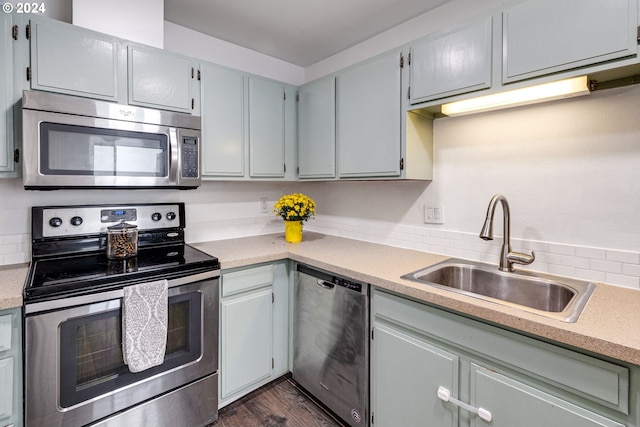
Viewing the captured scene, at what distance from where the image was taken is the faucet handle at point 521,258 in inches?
57.6

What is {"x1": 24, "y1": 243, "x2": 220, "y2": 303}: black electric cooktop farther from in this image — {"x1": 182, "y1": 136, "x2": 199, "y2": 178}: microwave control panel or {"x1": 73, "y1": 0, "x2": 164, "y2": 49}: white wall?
{"x1": 73, "y1": 0, "x2": 164, "y2": 49}: white wall

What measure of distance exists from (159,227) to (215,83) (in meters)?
0.98

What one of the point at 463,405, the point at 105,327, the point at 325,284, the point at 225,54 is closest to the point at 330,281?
the point at 325,284

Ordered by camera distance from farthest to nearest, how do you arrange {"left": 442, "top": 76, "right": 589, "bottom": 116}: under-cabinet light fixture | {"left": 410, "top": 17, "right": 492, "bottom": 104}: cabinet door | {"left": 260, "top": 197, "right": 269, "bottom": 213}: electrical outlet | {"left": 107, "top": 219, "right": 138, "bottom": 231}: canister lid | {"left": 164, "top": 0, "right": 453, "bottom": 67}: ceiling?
{"left": 260, "top": 197, "right": 269, "bottom": 213}: electrical outlet
{"left": 164, "top": 0, "right": 453, "bottom": 67}: ceiling
{"left": 107, "top": 219, "right": 138, "bottom": 231}: canister lid
{"left": 410, "top": 17, "right": 492, "bottom": 104}: cabinet door
{"left": 442, "top": 76, "right": 589, "bottom": 116}: under-cabinet light fixture

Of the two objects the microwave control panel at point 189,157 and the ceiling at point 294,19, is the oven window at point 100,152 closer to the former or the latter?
the microwave control panel at point 189,157

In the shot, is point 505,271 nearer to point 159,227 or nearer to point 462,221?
point 462,221

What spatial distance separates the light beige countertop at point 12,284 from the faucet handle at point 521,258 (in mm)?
2069

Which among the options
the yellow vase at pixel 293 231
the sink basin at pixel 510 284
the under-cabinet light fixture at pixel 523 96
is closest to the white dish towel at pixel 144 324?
the yellow vase at pixel 293 231

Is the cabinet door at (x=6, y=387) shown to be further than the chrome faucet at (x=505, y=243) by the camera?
No

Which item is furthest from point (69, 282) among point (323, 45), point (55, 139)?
point (323, 45)

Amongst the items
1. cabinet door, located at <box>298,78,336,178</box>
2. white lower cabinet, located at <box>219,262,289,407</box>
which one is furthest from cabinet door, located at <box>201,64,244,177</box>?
white lower cabinet, located at <box>219,262,289,407</box>

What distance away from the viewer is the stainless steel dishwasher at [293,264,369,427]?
1.59 meters

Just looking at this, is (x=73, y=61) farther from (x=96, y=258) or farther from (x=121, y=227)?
(x=96, y=258)

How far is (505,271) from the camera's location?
1521mm
